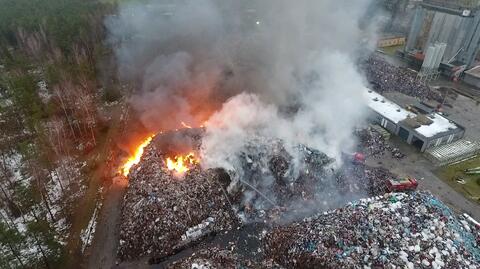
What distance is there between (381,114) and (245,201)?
60.6 ft

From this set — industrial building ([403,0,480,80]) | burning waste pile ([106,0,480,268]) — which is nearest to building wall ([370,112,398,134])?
burning waste pile ([106,0,480,268])

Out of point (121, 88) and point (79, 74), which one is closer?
point (79, 74)

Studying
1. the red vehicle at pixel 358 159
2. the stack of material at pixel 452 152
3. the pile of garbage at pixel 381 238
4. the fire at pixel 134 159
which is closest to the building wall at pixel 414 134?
the stack of material at pixel 452 152

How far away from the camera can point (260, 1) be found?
38.5 meters

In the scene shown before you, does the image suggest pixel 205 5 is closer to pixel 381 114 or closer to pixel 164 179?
pixel 381 114

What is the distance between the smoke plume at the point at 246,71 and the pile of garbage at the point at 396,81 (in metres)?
3.12

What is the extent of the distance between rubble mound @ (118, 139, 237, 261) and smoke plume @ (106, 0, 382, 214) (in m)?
2.46

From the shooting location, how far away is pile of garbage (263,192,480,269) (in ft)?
61.8

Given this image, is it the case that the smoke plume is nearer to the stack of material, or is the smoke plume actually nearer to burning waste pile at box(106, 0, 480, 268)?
burning waste pile at box(106, 0, 480, 268)

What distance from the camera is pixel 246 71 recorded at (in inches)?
1628

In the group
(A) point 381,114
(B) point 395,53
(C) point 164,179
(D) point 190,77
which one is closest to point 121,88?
(D) point 190,77

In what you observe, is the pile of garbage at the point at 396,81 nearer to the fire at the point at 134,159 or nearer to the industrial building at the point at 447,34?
the industrial building at the point at 447,34

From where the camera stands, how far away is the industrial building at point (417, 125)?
30.6 m

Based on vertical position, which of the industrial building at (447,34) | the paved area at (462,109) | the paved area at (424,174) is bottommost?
the paved area at (424,174)
